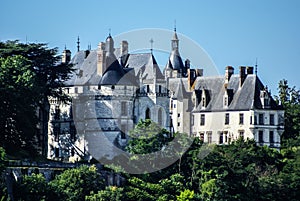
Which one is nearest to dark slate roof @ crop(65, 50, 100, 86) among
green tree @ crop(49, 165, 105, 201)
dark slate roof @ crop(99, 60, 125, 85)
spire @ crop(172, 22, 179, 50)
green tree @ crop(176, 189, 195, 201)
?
dark slate roof @ crop(99, 60, 125, 85)

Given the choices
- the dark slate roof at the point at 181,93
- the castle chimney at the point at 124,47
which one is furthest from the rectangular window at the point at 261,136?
the castle chimney at the point at 124,47

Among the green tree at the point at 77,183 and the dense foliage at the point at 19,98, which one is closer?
the green tree at the point at 77,183

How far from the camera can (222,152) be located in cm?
6594

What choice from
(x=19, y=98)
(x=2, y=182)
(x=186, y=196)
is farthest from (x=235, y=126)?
(x=2, y=182)

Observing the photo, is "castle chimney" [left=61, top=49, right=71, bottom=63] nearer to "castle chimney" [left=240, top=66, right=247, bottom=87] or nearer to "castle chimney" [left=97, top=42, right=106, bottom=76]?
"castle chimney" [left=97, top=42, right=106, bottom=76]

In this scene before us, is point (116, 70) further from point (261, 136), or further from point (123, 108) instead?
point (261, 136)

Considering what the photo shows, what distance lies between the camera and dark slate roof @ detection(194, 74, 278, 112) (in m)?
75.5

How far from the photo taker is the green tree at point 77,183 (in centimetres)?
5359

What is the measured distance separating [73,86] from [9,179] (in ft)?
62.5

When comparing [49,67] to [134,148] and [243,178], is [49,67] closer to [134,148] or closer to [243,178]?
[134,148]

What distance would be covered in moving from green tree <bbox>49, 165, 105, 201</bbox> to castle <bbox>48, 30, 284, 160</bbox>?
35.2 feet

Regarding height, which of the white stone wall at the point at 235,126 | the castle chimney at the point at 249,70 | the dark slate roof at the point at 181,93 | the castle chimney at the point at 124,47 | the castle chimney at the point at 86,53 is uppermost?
the castle chimney at the point at 124,47

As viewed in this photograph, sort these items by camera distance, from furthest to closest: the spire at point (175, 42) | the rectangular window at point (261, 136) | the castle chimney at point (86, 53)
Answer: the spire at point (175, 42), the rectangular window at point (261, 136), the castle chimney at point (86, 53)

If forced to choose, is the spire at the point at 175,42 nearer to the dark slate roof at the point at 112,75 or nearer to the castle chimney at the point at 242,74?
the castle chimney at the point at 242,74
